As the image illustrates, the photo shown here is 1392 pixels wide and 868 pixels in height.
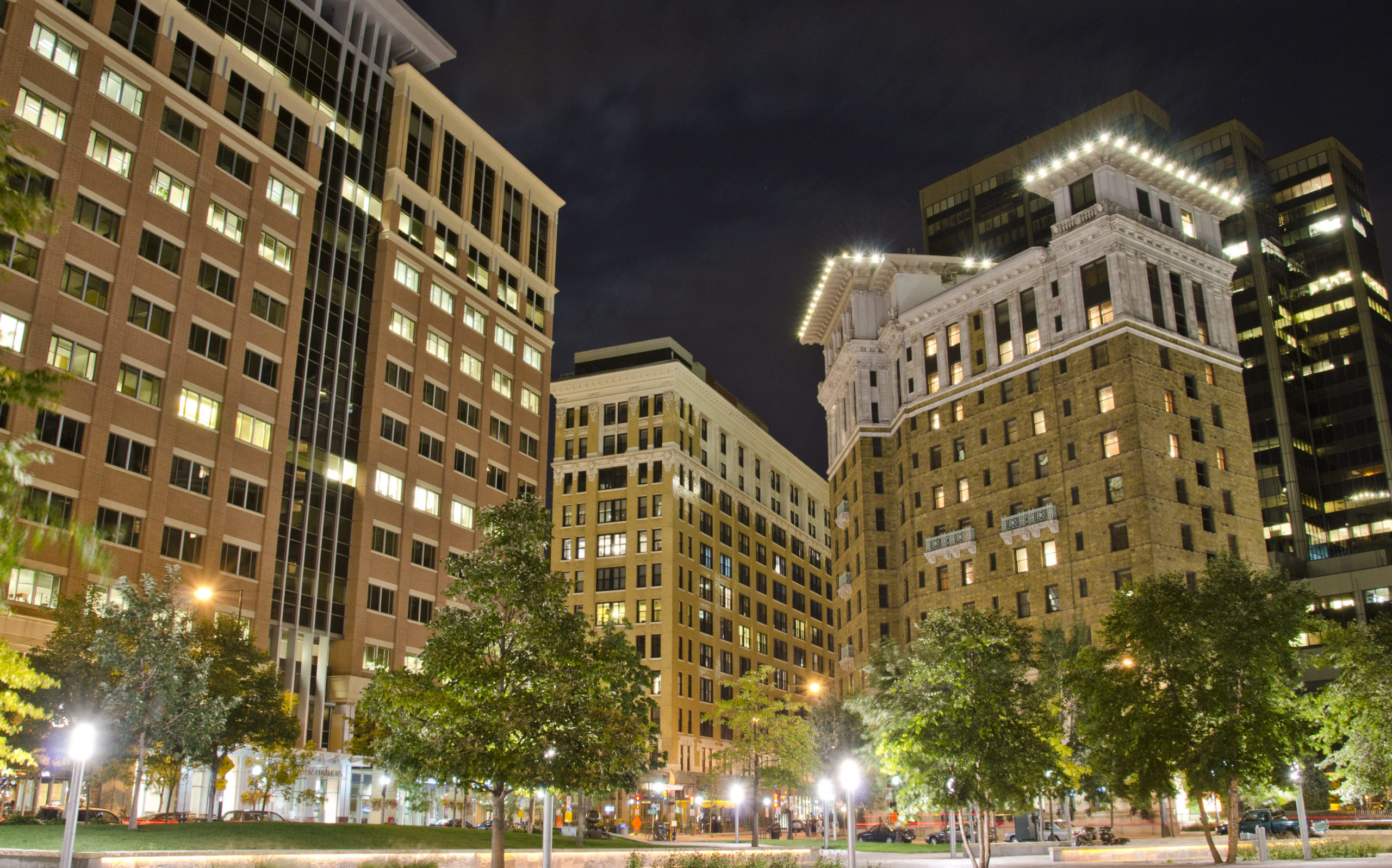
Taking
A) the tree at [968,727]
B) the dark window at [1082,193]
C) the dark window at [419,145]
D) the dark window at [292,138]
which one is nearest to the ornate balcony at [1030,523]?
the dark window at [1082,193]

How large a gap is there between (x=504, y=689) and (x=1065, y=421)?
229ft

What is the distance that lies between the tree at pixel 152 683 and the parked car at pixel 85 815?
17.7ft

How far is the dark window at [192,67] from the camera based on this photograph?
219 ft

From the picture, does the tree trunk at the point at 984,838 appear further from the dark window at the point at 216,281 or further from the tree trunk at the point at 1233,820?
the dark window at the point at 216,281

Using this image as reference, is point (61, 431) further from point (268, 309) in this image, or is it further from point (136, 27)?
point (136, 27)

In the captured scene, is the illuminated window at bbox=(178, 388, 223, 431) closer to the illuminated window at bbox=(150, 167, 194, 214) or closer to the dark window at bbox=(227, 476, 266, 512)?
the dark window at bbox=(227, 476, 266, 512)

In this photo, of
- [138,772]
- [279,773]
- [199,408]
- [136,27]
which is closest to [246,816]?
[279,773]

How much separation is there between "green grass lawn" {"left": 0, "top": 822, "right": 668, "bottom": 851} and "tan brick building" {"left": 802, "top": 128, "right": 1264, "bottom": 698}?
54665 millimetres

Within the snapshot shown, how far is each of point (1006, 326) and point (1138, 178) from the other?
17.7 meters

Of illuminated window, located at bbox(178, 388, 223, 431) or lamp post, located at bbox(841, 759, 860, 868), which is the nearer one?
lamp post, located at bbox(841, 759, 860, 868)

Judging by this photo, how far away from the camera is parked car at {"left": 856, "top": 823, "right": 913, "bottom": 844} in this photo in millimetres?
75312

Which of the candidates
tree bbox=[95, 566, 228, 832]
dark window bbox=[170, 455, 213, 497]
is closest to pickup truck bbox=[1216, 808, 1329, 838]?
tree bbox=[95, 566, 228, 832]

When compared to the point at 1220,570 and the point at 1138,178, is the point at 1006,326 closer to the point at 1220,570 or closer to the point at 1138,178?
the point at 1138,178

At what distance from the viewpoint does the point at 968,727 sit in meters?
36.2
